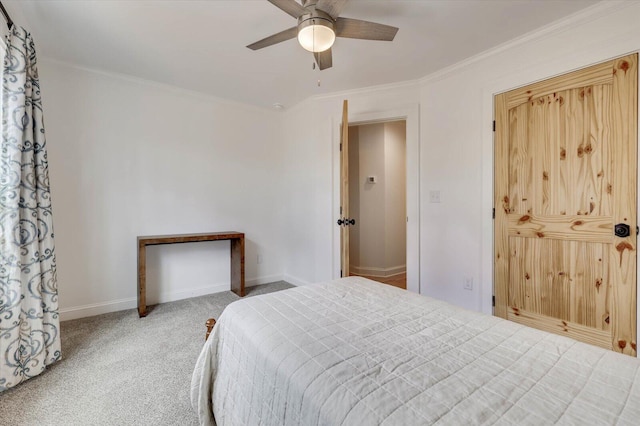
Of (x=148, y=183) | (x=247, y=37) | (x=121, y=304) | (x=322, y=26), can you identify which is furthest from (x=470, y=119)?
(x=121, y=304)

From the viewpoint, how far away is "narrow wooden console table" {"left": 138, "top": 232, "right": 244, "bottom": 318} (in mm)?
2795

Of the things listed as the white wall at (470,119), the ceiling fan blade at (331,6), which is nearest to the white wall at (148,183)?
the white wall at (470,119)

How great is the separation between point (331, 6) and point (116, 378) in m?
2.53

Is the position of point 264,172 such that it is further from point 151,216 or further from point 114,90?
point 114,90

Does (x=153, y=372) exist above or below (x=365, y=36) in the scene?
below

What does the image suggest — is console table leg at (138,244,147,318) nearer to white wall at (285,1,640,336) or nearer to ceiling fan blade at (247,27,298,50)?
ceiling fan blade at (247,27,298,50)

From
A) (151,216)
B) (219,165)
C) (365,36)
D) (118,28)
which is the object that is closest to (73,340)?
(151,216)

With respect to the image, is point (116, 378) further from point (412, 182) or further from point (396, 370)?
point (412, 182)

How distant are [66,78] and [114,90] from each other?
1.20 ft

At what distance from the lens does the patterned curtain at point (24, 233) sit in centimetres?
171

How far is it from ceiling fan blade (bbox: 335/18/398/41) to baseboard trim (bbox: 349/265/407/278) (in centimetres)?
340

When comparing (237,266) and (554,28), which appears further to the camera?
(237,266)

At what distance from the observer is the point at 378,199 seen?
4.54 m

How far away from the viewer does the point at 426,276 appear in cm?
300
